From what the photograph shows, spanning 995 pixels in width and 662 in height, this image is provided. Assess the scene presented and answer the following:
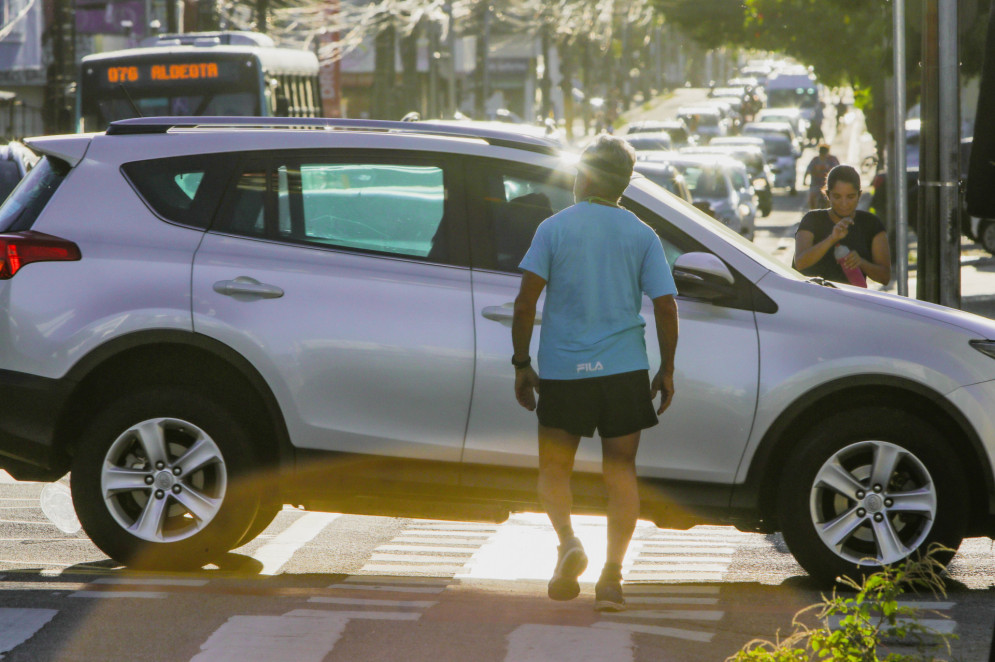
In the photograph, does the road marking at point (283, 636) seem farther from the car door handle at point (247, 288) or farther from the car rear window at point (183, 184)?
the car rear window at point (183, 184)

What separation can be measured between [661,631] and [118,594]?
1919 mm

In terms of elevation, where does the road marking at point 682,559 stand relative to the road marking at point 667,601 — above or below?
below

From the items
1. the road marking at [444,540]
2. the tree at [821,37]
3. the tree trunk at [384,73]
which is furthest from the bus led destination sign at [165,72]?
the road marking at [444,540]

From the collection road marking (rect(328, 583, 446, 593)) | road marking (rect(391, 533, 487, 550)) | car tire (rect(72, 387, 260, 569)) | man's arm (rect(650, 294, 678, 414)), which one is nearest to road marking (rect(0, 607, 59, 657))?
car tire (rect(72, 387, 260, 569))

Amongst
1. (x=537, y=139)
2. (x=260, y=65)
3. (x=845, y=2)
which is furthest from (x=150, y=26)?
(x=537, y=139)

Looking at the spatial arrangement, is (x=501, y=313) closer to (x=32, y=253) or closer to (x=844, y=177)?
(x=32, y=253)

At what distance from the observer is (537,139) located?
627cm

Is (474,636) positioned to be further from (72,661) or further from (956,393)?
(956,393)

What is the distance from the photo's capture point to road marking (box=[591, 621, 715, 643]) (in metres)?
5.13

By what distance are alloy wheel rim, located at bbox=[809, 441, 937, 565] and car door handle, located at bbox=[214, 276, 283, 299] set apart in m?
2.18

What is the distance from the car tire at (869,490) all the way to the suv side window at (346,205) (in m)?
1.63

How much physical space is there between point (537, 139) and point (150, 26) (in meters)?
31.2

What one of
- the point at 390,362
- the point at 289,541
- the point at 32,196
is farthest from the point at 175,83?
the point at 390,362

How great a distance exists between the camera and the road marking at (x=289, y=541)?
6.84 meters
